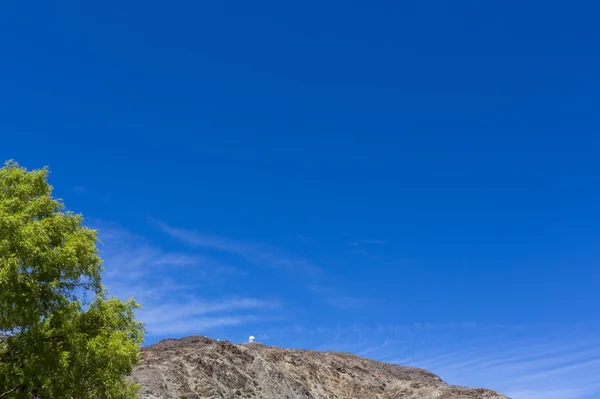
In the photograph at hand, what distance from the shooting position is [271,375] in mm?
66250

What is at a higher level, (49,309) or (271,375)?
(271,375)

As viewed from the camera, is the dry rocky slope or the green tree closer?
the green tree

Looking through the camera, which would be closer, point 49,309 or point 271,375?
point 49,309

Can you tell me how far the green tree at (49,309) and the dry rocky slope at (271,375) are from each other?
97.1 feet

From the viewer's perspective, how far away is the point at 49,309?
23.5 m

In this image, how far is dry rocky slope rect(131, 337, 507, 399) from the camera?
57.1 metres

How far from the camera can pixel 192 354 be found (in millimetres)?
64375

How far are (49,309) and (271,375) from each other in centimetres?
4664

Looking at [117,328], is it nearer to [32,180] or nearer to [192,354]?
[32,180]

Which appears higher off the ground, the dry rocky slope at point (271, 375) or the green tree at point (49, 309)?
the dry rocky slope at point (271, 375)

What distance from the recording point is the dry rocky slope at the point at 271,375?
57062 millimetres

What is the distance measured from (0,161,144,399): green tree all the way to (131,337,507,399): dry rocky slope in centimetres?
2958

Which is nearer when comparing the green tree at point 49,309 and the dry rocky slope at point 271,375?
the green tree at point 49,309

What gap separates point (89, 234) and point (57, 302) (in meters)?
3.74
